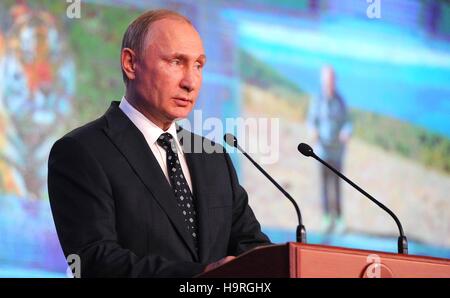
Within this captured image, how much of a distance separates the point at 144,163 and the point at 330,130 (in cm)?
347

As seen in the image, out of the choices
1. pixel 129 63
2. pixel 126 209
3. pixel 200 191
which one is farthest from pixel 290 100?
pixel 126 209

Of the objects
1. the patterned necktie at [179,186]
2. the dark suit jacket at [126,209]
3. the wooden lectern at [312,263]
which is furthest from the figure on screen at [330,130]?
the wooden lectern at [312,263]

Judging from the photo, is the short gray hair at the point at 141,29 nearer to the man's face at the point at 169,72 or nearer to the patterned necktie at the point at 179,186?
the man's face at the point at 169,72

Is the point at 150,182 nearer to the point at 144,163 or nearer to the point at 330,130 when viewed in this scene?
the point at 144,163

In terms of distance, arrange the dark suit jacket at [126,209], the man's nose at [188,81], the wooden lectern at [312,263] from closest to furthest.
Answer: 1. the wooden lectern at [312,263]
2. the dark suit jacket at [126,209]
3. the man's nose at [188,81]

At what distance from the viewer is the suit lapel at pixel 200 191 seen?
336 cm

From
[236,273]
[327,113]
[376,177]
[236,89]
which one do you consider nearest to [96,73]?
[236,89]

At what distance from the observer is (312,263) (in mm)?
2564

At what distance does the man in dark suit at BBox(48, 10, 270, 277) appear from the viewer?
3.12 metres

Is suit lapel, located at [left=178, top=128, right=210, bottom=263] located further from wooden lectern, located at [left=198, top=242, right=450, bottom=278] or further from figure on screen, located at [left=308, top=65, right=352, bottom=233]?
figure on screen, located at [left=308, top=65, right=352, bottom=233]

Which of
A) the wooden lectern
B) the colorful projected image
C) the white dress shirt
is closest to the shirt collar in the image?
the white dress shirt
